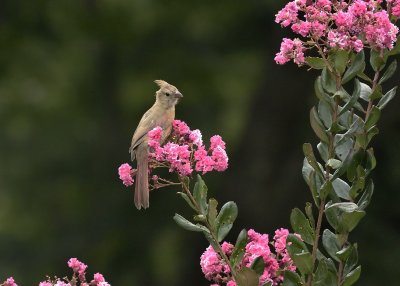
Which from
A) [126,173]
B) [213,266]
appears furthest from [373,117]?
[126,173]

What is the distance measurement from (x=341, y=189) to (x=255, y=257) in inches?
12.5

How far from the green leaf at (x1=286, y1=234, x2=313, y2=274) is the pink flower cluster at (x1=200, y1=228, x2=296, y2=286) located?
0.26 feet

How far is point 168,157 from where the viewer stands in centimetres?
310

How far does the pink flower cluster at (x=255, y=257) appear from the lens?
3039mm

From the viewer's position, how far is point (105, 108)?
13.6 meters

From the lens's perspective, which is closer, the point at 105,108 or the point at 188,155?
the point at 188,155

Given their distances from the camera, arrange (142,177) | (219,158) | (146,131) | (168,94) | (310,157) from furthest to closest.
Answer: (168,94)
(146,131)
(142,177)
(219,158)
(310,157)

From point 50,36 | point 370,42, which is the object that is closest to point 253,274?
point 370,42

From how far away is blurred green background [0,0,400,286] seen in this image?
12.6 m

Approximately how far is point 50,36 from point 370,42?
10.3m

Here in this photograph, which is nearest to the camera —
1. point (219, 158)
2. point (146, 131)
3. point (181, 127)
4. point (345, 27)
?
point (345, 27)

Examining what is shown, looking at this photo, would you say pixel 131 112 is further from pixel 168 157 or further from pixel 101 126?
pixel 168 157

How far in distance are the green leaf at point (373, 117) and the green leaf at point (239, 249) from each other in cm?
45

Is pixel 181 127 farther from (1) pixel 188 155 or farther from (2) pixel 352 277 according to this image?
(2) pixel 352 277
